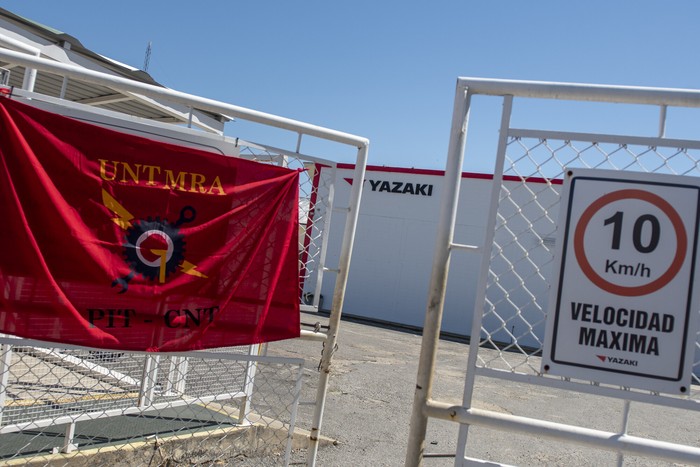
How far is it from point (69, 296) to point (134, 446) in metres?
1.83

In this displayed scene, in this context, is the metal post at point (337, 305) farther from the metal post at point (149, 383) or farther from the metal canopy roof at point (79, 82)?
the metal canopy roof at point (79, 82)

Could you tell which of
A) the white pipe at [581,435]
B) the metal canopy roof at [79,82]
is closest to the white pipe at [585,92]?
the white pipe at [581,435]

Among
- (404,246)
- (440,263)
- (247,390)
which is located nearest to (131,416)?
(247,390)

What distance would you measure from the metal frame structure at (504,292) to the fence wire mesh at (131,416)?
3.99ft

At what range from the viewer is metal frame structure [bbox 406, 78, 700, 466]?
231 cm

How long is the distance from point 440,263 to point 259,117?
54.1 inches

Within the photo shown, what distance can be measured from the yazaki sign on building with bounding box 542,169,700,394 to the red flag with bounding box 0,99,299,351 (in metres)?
1.64

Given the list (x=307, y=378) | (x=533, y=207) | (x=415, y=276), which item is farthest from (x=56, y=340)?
(x=415, y=276)

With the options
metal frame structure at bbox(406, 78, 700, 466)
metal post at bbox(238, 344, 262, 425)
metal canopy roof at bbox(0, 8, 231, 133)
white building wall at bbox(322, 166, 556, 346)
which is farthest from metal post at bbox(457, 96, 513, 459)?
white building wall at bbox(322, 166, 556, 346)

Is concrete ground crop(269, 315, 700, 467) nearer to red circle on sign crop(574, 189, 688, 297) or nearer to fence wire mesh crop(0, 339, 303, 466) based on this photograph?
fence wire mesh crop(0, 339, 303, 466)

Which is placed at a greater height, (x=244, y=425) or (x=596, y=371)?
(x=596, y=371)

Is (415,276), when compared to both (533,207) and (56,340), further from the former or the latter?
(56,340)

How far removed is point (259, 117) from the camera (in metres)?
3.38

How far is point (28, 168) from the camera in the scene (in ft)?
9.08
